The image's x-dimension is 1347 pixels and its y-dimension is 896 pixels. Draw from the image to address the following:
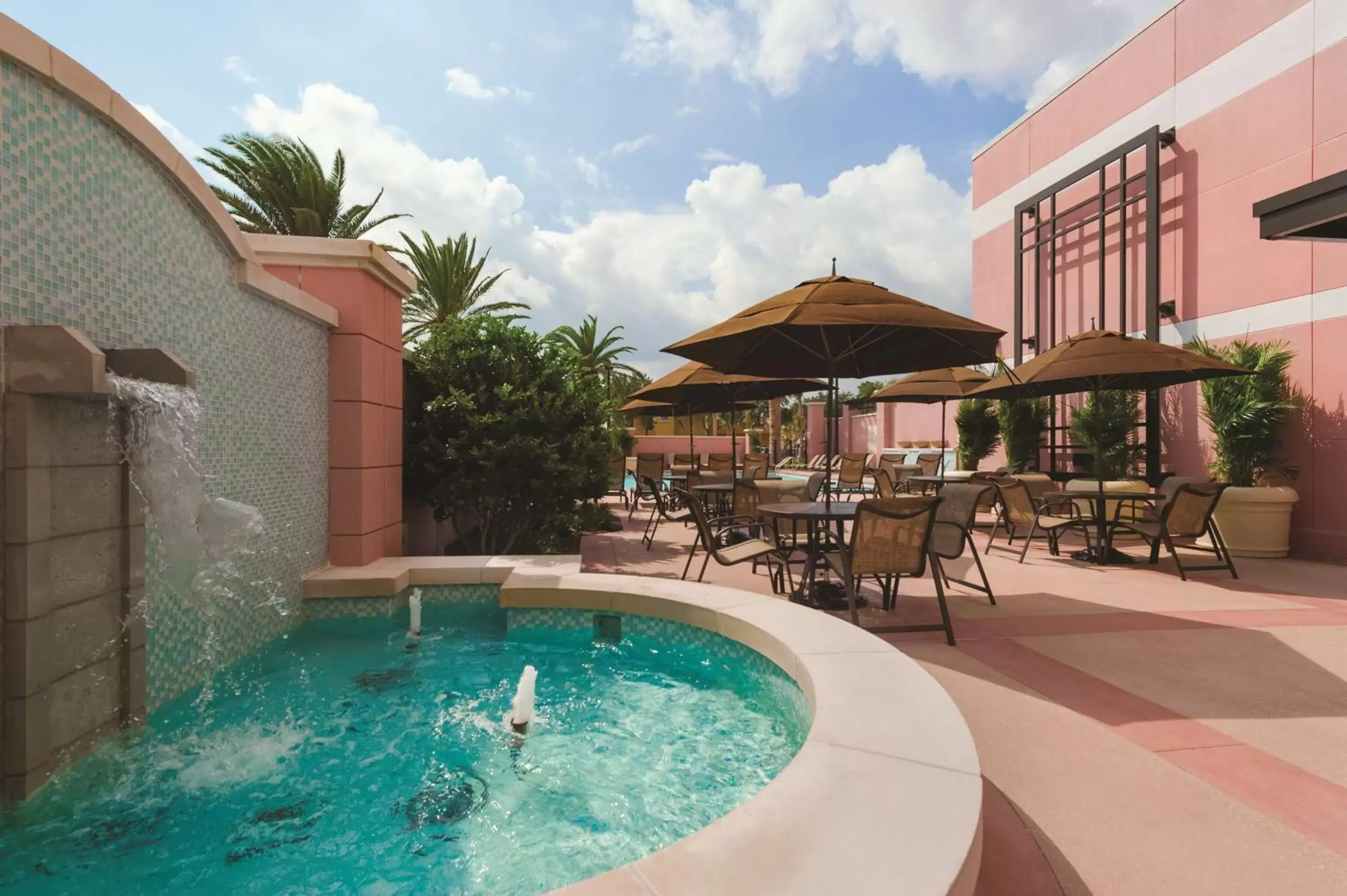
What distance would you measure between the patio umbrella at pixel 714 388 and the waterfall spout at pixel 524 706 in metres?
4.95

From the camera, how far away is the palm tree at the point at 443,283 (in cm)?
1944

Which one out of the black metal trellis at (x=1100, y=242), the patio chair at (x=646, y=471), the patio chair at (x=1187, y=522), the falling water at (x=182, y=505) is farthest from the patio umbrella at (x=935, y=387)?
the falling water at (x=182, y=505)

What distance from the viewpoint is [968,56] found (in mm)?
7410

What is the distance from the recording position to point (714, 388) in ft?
29.6

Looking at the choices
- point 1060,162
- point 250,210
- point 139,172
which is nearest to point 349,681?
point 139,172

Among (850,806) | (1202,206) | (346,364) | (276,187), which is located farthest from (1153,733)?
(276,187)

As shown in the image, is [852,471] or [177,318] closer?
[177,318]

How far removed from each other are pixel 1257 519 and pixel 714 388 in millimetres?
6291

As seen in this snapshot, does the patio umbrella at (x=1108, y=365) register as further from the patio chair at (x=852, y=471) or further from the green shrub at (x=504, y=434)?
the patio chair at (x=852, y=471)

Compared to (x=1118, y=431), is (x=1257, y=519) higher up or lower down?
lower down

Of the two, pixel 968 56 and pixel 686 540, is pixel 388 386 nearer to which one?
pixel 686 540

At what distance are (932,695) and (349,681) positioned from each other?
315cm

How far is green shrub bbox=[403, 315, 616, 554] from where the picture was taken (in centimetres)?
650

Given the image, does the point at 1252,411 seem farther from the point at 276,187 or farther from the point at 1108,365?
the point at 276,187
